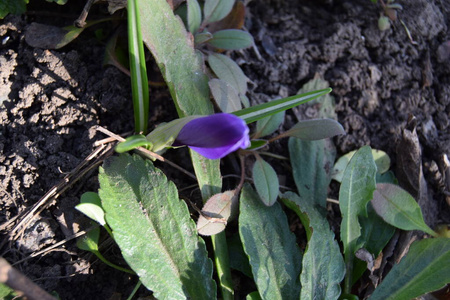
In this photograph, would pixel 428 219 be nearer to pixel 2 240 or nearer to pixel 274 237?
pixel 274 237

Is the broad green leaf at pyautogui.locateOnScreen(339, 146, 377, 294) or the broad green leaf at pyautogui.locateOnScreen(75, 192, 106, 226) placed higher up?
the broad green leaf at pyautogui.locateOnScreen(75, 192, 106, 226)

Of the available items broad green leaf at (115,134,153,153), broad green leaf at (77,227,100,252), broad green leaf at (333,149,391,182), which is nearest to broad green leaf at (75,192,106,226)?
broad green leaf at (77,227,100,252)

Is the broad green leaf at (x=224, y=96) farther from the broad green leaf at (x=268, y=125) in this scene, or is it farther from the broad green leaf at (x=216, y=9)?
the broad green leaf at (x=216, y=9)

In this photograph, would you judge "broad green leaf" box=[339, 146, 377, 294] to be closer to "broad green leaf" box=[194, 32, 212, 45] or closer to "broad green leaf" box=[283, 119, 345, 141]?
"broad green leaf" box=[283, 119, 345, 141]

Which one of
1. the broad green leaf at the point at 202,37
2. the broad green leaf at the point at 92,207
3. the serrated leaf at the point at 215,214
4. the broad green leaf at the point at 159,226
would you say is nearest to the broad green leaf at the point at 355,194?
the serrated leaf at the point at 215,214

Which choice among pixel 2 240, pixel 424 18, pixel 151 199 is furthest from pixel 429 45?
pixel 2 240
